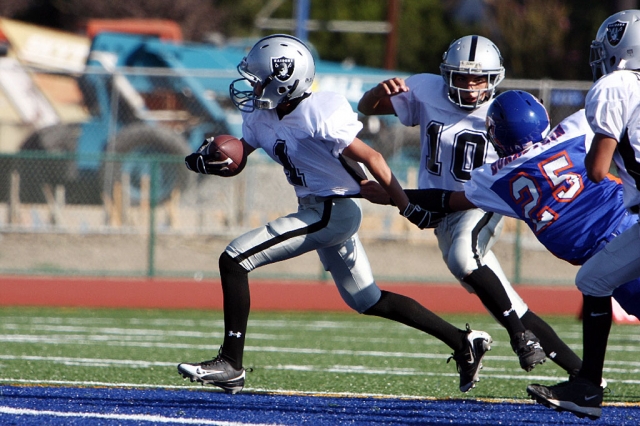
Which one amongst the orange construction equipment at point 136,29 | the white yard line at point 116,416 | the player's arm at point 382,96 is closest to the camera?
the white yard line at point 116,416

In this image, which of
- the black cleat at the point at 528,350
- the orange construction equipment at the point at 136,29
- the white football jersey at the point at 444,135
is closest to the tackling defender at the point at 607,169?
the black cleat at the point at 528,350

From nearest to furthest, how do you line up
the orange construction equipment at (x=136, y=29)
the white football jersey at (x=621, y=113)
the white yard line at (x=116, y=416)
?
the white football jersey at (x=621, y=113), the white yard line at (x=116, y=416), the orange construction equipment at (x=136, y=29)

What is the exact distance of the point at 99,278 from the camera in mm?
10664

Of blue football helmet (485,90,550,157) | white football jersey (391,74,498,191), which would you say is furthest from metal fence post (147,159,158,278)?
blue football helmet (485,90,550,157)

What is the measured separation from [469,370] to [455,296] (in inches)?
219

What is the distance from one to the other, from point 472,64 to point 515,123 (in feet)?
2.87

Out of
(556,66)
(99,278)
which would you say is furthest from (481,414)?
(556,66)

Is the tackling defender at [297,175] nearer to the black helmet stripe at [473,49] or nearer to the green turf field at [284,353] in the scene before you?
the green turf field at [284,353]

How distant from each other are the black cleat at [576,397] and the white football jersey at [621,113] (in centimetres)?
82

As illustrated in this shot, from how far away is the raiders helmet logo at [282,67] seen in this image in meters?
4.64

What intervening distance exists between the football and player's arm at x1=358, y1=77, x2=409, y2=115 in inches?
34.7

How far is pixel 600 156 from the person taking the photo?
3645mm

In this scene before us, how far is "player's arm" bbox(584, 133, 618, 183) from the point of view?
364cm

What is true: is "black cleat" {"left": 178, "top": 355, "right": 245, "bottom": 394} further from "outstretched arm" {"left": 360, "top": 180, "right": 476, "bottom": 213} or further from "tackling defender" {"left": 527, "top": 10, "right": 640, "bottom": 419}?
"tackling defender" {"left": 527, "top": 10, "right": 640, "bottom": 419}
